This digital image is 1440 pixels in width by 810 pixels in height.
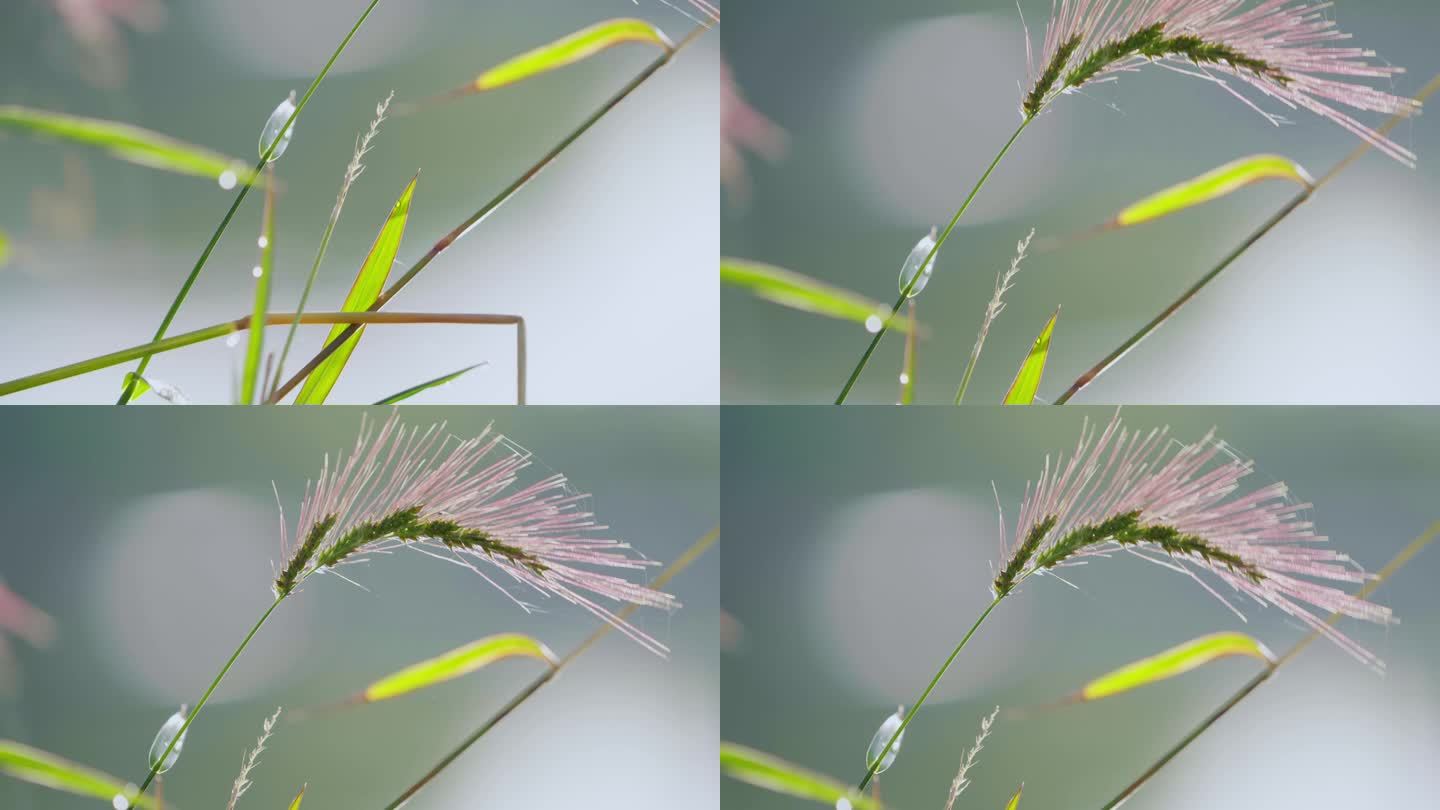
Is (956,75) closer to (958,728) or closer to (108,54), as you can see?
(958,728)

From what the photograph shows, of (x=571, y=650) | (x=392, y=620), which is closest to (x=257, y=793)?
(x=392, y=620)

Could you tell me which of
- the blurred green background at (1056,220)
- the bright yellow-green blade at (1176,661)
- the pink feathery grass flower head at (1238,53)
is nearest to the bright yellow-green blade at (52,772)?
the blurred green background at (1056,220)

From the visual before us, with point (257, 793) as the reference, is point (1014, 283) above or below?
above

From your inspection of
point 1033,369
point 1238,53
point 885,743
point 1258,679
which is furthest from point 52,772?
point 1238,53

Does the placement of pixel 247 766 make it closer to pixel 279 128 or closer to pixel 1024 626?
pixel 279 128

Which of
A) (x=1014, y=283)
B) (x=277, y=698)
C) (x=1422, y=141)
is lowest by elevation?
(x=277, y=698)

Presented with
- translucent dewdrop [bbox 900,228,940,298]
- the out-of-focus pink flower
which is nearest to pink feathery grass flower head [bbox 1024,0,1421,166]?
translucent dewdrop [bbox 900,228,940,298]
